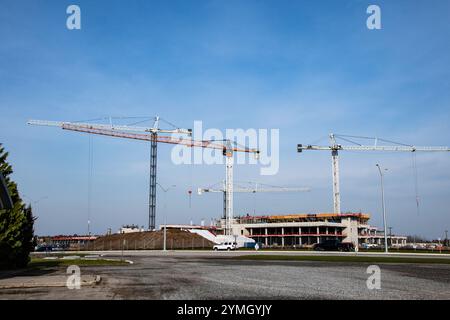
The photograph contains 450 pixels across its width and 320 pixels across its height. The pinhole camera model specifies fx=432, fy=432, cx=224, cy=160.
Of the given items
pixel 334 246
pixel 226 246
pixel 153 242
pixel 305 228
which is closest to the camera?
pixel 334 246

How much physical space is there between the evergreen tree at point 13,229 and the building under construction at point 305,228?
107217 millimetres

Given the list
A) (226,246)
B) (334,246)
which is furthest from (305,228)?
(334,246)

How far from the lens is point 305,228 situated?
447 ft

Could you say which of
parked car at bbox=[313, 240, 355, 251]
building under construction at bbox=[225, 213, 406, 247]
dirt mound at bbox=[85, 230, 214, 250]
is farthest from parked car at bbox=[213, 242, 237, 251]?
building under construction at bbox=[225, 213, 406, 247]

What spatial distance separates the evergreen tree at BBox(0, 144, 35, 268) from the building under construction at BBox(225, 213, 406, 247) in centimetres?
10722

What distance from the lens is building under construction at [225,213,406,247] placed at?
132625 mm

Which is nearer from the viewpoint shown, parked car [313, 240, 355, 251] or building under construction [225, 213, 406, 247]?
parked car [313, 240, 355, 251]

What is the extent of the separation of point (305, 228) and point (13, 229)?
119m

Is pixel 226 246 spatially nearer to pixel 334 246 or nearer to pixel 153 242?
pixel 334 246

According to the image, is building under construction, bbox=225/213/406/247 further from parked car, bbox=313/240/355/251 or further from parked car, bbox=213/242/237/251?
parked car, bbox=313/240/355/251
